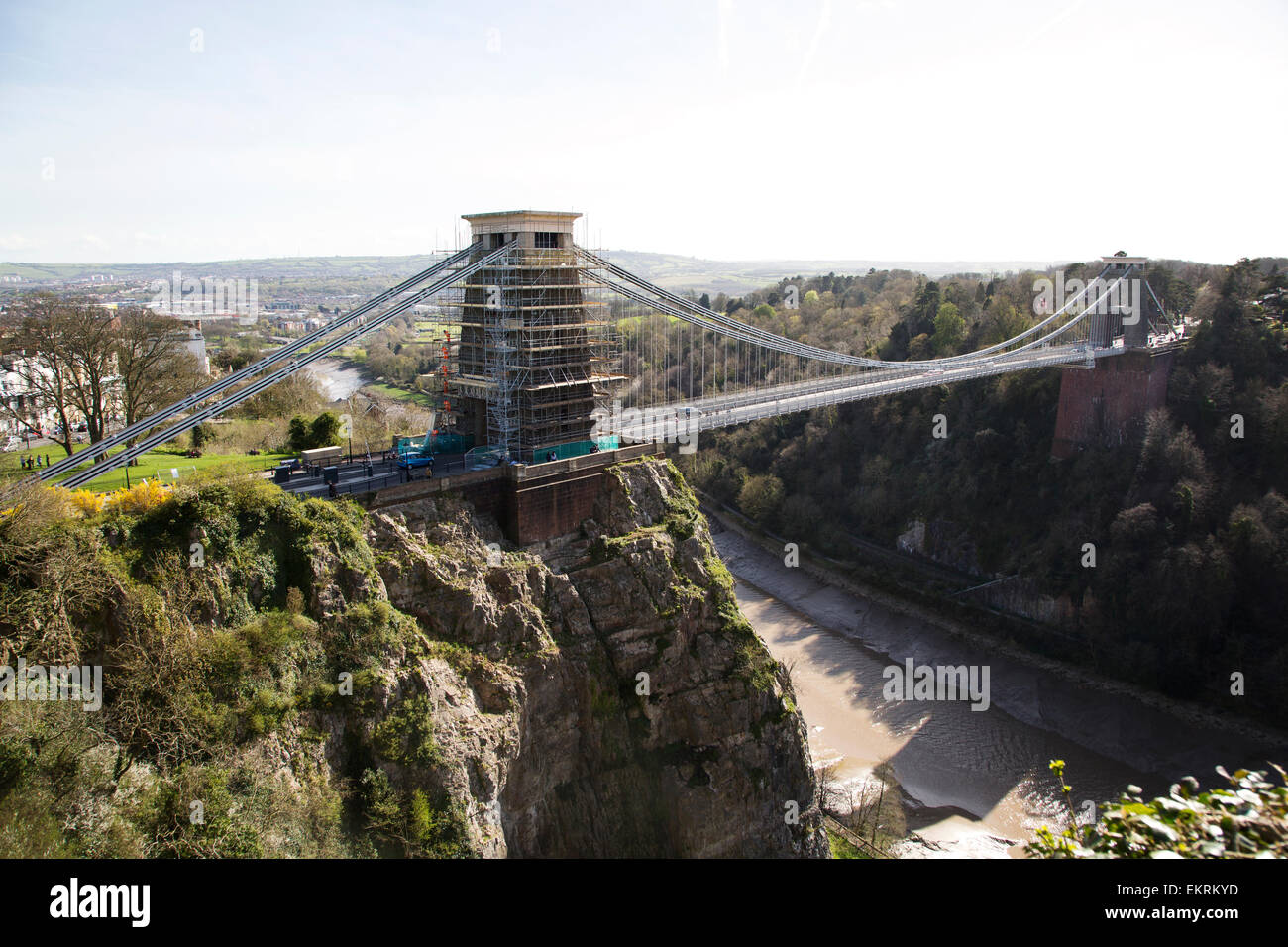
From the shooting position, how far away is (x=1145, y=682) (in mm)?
26078

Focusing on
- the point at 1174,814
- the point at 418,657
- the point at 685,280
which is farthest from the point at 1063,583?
the point at 685,280

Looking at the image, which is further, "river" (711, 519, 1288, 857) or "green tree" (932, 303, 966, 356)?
"green tree" (932, 303, 966, 356)

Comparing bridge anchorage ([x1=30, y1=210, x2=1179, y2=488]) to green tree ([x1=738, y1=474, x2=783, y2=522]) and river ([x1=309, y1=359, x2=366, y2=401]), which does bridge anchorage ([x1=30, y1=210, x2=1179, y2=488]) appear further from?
river ([x1=309, y1=359, x2=366, y2=401])

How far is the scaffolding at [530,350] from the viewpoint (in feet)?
54.7

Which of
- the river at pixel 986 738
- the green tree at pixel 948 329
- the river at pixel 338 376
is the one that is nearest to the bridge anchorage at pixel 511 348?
the river at pixel 986 738

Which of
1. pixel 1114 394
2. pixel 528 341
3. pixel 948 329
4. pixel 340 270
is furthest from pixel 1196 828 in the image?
pixel 340 270

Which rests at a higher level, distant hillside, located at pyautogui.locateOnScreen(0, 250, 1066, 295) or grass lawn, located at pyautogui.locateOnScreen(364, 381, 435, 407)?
distant hillside, located at pyautogui.locateOnScreen(0, 250, 1066, 295)

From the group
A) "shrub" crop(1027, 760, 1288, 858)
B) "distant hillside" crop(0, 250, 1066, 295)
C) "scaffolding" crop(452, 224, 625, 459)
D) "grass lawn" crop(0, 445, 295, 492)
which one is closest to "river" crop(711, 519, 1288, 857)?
"scaffolding" crop(452, 224, 625, 459)

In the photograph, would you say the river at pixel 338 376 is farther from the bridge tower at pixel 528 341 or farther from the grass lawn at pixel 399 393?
the bridge tower at pixel 528 341

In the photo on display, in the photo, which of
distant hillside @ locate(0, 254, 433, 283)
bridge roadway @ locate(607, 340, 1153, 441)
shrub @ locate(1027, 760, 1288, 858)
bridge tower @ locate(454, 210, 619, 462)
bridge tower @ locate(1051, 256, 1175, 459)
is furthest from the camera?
distant hillside @ locate(0, 254, 433, 283)

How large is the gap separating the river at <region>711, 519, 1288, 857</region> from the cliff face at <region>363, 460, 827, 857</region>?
6.10 m

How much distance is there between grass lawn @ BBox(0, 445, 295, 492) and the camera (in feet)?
48.9

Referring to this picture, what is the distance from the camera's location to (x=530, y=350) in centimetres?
1661
